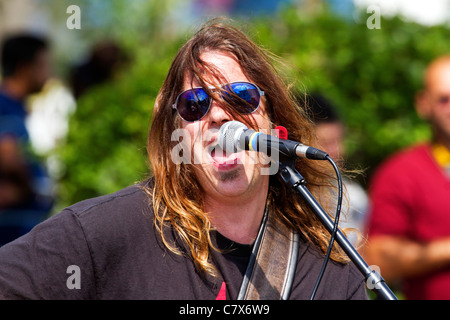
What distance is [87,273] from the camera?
91.5 inches

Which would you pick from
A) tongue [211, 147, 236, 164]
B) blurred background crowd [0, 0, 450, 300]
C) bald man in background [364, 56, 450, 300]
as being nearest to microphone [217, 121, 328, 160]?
tongue [211, 147, 236, 164]

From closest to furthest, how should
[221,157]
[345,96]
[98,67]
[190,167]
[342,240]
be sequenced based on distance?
1. [342,240]
2. [221,157]
3. [190,167]
4. [345,96]
5. [98,67]

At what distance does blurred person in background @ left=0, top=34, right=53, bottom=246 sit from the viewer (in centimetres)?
491

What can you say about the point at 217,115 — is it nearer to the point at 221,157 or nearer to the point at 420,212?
the point at 221,157

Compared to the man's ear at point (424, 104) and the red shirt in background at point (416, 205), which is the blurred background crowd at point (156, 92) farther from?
the man's ear at point (424, 104)

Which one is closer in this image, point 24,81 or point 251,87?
point 251,87

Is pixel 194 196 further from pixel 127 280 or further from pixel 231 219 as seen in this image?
pixel 127 280

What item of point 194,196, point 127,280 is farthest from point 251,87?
point 127,280

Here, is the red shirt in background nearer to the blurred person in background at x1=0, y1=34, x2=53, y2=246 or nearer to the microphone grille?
the microphone grille

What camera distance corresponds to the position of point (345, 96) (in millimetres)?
5988

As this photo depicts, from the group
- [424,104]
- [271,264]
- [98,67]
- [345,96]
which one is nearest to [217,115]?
[271,264]

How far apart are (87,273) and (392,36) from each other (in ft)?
14.6

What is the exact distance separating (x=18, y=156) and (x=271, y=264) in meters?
2.92
